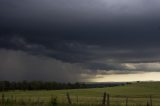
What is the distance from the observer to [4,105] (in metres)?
41.4

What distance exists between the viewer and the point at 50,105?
39344mm

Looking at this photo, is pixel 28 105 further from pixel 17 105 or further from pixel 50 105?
pixel 50 105

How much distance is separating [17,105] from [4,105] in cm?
161

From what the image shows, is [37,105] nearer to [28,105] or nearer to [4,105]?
[28,105]

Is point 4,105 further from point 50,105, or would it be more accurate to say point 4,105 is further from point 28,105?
point 50,105

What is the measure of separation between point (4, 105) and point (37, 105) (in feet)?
13.2

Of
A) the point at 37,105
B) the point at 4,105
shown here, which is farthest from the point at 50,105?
the point at 4,105

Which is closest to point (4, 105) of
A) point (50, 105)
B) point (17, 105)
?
point (17, 105)

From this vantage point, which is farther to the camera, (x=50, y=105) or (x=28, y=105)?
(x=28, y=105)

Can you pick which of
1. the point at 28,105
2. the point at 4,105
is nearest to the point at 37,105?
the point at 28,105

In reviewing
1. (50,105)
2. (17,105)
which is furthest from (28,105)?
(50,105)

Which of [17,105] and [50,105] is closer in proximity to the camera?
[50,105]

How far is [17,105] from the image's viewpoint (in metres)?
42.0

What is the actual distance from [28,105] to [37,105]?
1.38m
